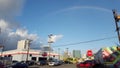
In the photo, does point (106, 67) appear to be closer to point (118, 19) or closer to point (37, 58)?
point (118, 19)

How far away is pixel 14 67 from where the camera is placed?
127 ft

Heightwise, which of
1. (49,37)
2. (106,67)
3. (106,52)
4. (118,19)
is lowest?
(106,67)

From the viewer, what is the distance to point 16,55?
309ft

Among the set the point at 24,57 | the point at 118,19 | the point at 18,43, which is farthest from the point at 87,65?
the point at 18,43

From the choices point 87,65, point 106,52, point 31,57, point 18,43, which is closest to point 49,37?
point 31,57

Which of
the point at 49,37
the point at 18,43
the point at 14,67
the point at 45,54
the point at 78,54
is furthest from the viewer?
the point at 78,54

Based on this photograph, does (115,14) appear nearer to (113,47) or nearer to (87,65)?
(87,65)

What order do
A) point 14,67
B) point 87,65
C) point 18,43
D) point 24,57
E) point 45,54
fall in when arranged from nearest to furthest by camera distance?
point 87,65 → point 14,67 → point 24,57 → point 45,54 → point 18,43

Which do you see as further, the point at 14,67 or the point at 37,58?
the point at 37,58

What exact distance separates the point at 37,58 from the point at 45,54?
4432 millimetres

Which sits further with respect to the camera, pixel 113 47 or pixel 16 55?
pixel 16 55

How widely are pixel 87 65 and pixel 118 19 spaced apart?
9263 mm

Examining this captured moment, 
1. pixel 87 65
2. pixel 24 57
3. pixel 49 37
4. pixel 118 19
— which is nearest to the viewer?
pixel 118 19

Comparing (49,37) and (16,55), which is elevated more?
(49,37)
